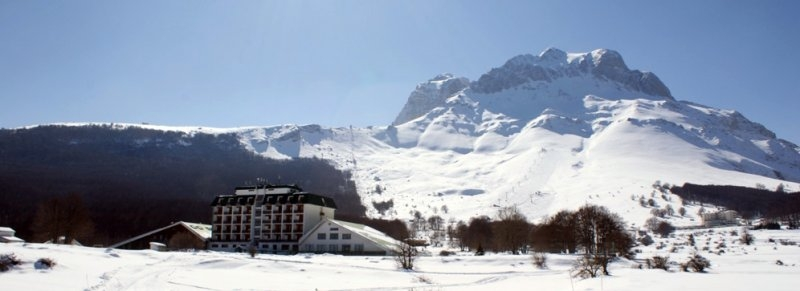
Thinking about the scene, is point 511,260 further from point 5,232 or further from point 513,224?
point 5,232

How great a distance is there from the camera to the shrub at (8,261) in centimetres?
3349

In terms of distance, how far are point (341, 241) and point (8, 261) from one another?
70532 millimetres

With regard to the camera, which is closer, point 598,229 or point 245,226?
point 598,229

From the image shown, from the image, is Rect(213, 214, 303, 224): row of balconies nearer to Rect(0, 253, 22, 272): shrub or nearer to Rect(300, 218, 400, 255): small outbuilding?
Rect(300, 218, 400, 255): small outbuilding

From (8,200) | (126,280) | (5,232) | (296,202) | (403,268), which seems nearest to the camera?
(126,280)

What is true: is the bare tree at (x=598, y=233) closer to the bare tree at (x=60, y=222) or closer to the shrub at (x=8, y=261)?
the shrub at (x=8, y=261)

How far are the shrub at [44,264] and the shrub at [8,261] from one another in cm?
100

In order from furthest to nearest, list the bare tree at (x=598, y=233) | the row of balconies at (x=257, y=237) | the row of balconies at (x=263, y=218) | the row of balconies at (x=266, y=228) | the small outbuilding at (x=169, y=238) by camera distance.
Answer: the row of balconies at (x=263, y=218) → the row of balconies at (x=266, y=228) → the row of balconies at (x=257, y=237) → the small outbuilding at (x=169, y=238) → the bare tree at (x=598, y=233)

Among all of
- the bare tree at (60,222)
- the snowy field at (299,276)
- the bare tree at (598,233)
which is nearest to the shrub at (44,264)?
the snowy field at (299,276)

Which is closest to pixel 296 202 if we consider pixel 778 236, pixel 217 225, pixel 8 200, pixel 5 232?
pixel 217 225

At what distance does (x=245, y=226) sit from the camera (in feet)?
396

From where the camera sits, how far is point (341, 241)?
103 meters

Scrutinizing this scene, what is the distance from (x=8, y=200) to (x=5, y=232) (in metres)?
154

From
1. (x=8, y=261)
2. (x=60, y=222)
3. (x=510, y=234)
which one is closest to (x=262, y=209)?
(x=60, y=222)
